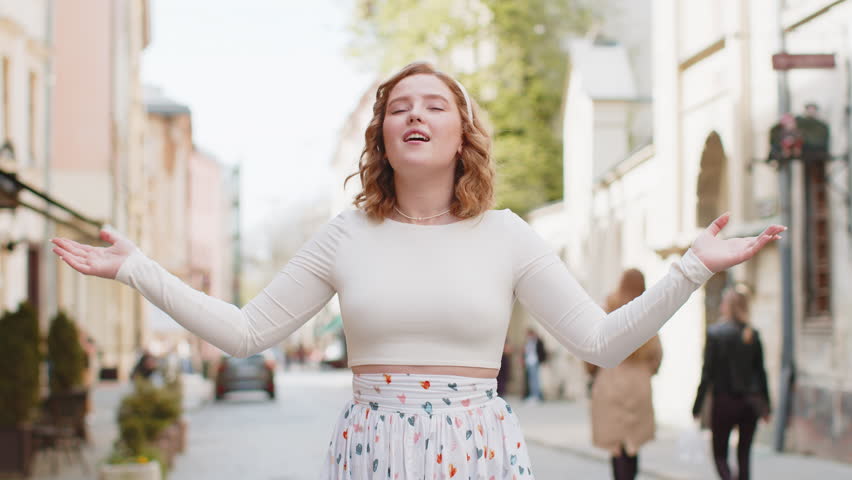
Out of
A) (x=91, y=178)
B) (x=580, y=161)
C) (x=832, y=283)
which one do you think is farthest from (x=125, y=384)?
(x=832, y=283)

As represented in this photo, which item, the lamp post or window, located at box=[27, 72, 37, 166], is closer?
the lamp post

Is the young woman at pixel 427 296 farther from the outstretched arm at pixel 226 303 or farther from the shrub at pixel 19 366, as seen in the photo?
the shrub at pixel 19 366

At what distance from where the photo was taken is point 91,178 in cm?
3431

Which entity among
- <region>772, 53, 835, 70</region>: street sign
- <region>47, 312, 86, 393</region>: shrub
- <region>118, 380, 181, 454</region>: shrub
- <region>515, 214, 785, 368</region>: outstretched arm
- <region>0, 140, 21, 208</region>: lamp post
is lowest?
<region>118, 380, 181, 454</region>: shrub

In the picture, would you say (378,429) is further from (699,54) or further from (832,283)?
(699,54)

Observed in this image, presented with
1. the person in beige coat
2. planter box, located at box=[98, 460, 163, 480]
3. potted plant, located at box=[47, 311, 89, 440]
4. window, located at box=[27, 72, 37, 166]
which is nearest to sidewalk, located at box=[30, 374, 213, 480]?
potted plant, located at box=[47, 311, 89, 440]

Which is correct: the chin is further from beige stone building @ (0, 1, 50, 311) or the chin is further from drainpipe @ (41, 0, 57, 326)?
drainpipe @ (41, 0, 57, 326)

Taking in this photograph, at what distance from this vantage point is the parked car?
31.4 meters

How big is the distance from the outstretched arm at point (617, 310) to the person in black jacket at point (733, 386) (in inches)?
262

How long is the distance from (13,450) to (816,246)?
950cm

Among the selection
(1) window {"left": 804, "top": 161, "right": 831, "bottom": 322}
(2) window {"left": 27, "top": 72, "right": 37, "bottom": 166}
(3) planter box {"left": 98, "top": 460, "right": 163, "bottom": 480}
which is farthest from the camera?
(2) window {"left": 27, "top": 72, "right": 37, "bottom": 166}

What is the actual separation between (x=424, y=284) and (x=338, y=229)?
322mm

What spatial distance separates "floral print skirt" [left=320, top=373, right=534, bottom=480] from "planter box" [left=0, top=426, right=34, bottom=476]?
10.4m

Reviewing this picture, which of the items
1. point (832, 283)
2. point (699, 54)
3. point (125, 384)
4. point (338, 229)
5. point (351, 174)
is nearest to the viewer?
point (338, 229)
